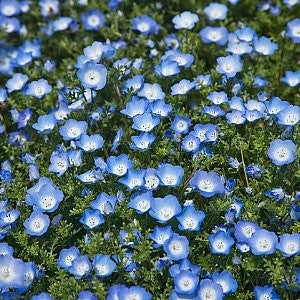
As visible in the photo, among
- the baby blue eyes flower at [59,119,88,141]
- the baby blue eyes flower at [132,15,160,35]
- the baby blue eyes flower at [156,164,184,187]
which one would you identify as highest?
the baby blue eyes flower at [156,164,184,187]

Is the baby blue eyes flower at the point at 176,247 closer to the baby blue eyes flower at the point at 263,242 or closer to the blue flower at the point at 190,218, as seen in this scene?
the blue flower at the point at 190,218

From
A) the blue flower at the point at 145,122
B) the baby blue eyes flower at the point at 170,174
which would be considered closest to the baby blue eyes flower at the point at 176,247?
the baby blue eyes flower at the point at 170,174

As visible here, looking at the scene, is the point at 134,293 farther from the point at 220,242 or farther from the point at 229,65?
the point at 229,65

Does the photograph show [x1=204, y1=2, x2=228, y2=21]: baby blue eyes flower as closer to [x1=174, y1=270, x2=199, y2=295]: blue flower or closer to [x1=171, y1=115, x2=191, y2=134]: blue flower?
[x1=171, y1=115, x2=191, y2=134]: blue flower

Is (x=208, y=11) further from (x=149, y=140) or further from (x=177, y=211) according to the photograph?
(x=177, y=211)

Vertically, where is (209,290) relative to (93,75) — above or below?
below

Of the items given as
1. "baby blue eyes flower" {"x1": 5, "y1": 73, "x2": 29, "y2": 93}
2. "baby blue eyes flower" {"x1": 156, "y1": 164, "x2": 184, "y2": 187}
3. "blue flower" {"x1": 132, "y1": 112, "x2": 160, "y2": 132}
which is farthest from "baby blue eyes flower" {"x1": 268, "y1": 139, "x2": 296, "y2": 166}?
"baby blue eyes flower" {"x1": 5, "y1": 73, "x2": 29, "y2": 93}

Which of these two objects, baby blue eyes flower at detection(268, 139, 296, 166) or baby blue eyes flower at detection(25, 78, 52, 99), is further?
baby blue eyes flower at detection(25, 78, 52, 99)

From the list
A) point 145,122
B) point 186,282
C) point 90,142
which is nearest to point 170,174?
point 145,122
